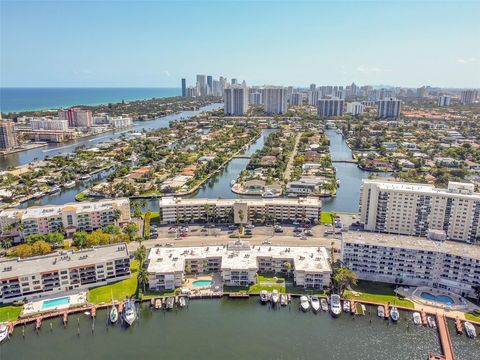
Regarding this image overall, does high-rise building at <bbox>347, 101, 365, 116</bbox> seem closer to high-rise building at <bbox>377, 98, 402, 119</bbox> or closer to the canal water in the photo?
high-rise building at <bbox>377, 98, 402, 119</bbox>

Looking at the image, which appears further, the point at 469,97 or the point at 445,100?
the point at 469,97

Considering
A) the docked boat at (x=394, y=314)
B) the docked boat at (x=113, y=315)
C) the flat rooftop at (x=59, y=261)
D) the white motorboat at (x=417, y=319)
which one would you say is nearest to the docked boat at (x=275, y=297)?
the docked boat at (x=394, y=314)

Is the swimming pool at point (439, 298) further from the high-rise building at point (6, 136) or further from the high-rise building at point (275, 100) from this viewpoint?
the high-rise building at point (275, 100)

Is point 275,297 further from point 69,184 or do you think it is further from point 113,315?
point 69,184

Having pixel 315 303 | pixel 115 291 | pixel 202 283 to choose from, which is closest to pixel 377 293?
pixel 315 303

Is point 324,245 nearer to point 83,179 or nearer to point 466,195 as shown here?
point 466,195

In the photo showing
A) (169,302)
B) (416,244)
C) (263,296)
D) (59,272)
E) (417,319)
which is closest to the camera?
(417,319)

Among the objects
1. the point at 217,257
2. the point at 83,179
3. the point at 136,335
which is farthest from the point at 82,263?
the point at 83,179
